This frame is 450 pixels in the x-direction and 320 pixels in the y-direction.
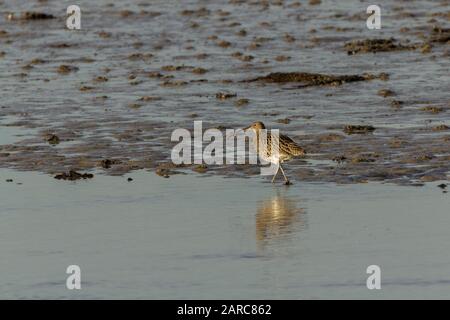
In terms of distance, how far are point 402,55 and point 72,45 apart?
319 inches

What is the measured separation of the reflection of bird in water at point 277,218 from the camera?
1382 cm

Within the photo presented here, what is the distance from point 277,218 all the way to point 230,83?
1043cm

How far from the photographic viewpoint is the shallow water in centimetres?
1181

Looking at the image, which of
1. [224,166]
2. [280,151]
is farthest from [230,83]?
[280,151]

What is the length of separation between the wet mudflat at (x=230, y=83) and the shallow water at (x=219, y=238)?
1.07 meters

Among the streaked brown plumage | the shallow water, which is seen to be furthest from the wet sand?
the streaked brown plumage

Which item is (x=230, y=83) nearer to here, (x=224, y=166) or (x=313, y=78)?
(x=313, y=78)

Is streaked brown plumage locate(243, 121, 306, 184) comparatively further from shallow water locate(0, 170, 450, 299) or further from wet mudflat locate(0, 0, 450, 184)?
shallow water locate(0, 170, 450, 299)

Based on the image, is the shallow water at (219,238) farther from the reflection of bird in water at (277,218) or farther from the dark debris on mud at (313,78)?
the dark debris on mud at (313,78)

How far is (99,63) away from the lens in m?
27.9

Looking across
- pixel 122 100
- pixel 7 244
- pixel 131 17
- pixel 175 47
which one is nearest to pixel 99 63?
pixel 175 47
